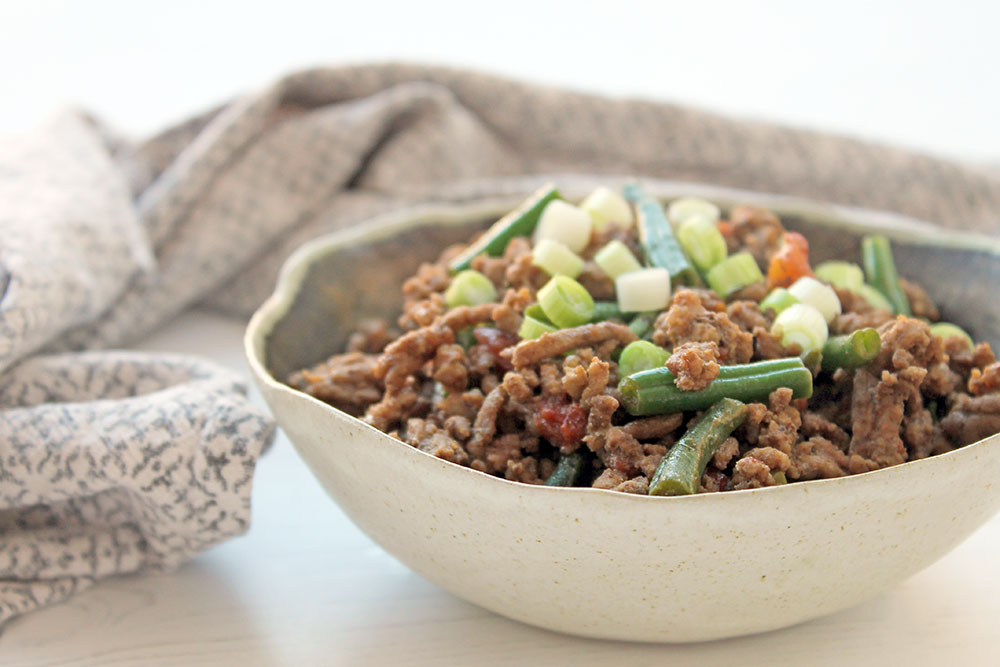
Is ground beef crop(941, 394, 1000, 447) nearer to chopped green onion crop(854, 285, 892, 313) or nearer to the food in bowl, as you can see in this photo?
the food in bowl

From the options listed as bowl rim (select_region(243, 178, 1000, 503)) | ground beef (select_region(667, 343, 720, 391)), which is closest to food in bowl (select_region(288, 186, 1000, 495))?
ground beef (select_region(667, 343, 720, 391))

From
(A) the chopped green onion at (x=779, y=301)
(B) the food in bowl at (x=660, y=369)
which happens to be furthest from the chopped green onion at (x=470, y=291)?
(A) the chopped green onion at (x=779, y=301)

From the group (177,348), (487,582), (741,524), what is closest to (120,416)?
(487,582)

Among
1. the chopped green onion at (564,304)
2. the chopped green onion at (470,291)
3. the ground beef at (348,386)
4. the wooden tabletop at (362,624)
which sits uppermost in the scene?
the chopped green onion at (564,304)

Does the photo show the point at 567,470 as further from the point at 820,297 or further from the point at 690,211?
the point at 690,211

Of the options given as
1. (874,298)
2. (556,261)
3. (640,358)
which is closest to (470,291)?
(556,261)

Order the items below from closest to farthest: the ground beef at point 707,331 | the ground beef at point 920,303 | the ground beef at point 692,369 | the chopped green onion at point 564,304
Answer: the ground beef at point 692,369, the ground beef at point 707,331, the chopped green onion at point 564,304, the ground beef at point 920,303

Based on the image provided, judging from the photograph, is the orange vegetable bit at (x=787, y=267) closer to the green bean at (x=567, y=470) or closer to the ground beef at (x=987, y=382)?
the ground beef at (x=987, y=382)
